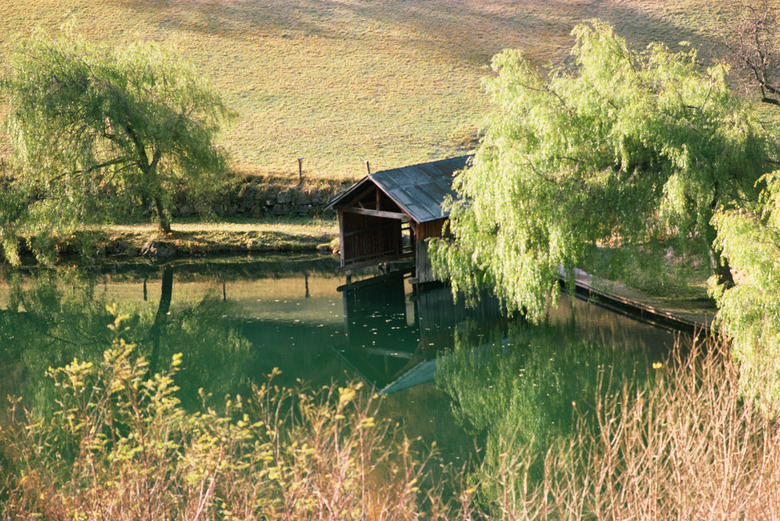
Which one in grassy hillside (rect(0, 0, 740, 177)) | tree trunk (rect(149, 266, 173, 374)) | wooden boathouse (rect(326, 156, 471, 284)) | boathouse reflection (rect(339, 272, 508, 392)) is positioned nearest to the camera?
boathouse reflection (rect(339, 272, 508, 392))

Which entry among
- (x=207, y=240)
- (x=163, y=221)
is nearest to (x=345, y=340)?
(x=207, y=240)

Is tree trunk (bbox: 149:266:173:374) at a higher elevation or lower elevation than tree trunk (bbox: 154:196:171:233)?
lower

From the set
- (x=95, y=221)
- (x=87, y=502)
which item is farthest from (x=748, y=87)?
(x=87, y=502)

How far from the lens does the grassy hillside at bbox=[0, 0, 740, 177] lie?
35.2 metres

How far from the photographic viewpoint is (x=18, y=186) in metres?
23.5

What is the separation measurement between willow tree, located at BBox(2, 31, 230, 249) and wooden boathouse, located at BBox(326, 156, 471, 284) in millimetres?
6314

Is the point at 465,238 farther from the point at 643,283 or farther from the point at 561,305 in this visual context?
the point at 643,283

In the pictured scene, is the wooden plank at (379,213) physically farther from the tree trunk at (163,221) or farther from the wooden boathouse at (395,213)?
the tree trunk at (163,221)

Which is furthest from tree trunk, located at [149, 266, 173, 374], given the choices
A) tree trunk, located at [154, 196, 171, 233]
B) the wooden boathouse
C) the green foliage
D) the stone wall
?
the green foliage

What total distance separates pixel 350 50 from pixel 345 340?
31.6m

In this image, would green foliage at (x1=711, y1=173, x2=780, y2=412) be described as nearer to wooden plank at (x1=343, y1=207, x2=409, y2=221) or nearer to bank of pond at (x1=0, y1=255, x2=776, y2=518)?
bank of pond at (x1=0, y1=255, x2=776, y2=518)

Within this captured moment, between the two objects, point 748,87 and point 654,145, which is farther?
point 748,87

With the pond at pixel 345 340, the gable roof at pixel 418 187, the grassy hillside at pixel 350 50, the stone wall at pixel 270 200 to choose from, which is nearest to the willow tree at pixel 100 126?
the pond at pixel 345 340

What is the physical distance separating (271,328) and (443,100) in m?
24.9
